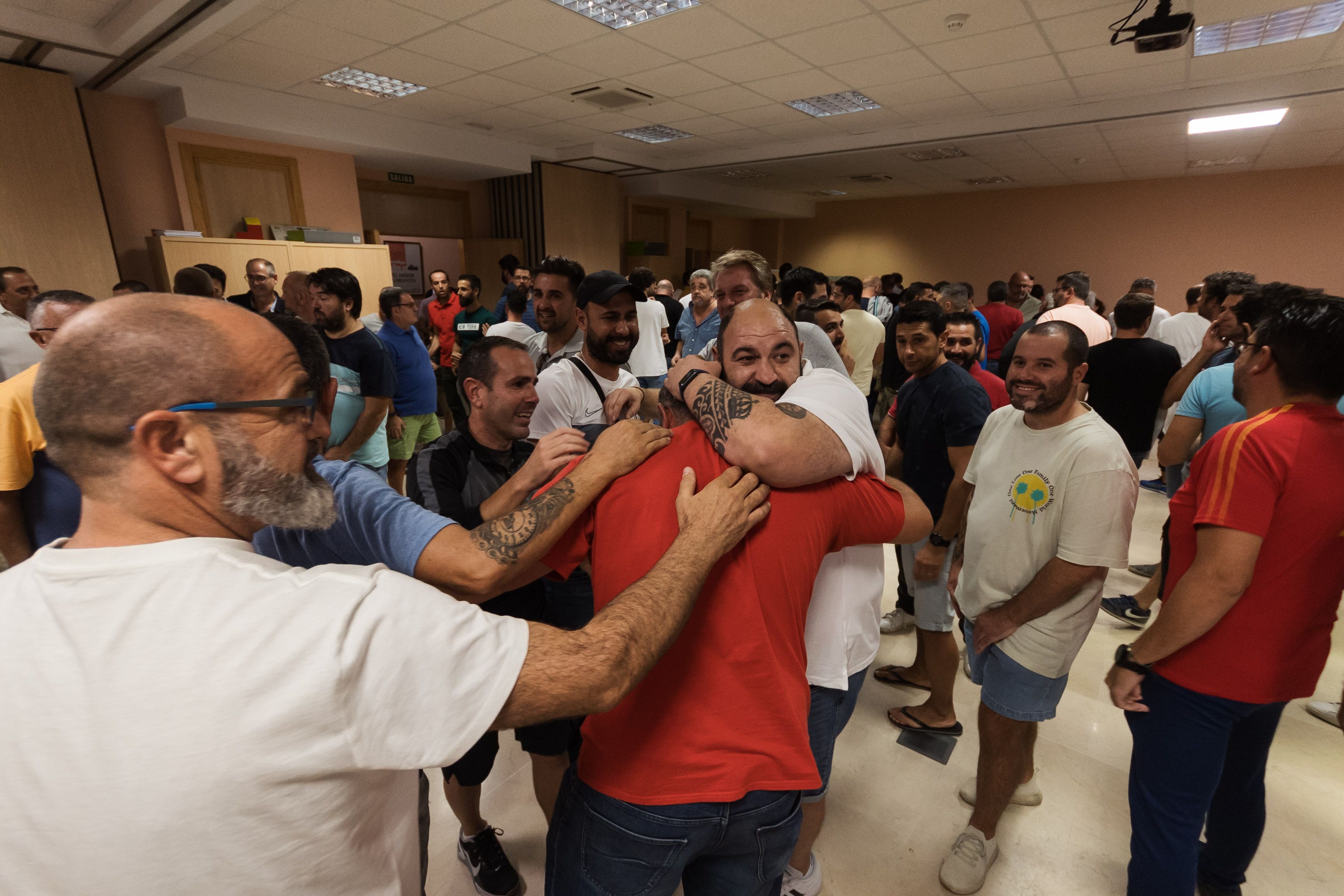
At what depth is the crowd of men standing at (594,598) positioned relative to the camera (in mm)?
591

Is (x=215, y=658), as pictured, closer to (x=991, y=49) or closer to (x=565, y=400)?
(x=565, y=400)

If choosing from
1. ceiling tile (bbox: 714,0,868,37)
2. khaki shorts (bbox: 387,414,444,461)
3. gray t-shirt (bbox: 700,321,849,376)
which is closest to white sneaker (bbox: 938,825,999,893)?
gray t-shirt (bbox: 700,321,849,376)

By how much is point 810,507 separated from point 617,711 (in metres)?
0.47

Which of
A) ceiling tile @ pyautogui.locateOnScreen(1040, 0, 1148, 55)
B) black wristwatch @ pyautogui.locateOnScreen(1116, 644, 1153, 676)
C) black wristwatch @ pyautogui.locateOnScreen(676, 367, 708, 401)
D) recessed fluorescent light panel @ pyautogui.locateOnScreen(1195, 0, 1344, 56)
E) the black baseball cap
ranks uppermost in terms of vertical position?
recessed fluorescent light panel @ pyautogui.locateOnScreen(1195, 0, 1344, 56)

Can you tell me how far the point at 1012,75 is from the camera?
5234 mm

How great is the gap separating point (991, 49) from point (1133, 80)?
1.79 meters

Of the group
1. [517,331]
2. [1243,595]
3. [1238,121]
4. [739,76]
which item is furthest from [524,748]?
[1238,121]

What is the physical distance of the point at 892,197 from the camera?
12.6m

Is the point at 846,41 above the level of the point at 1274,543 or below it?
above

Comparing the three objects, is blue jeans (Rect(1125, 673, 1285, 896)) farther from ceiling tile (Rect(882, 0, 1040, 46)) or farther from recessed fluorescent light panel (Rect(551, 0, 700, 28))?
recessed fluorescent light panel (Rect(551, 0, 700, 28))

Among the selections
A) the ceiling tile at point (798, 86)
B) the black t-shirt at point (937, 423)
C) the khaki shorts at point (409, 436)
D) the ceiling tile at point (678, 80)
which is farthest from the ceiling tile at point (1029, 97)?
the khaki shorts at point (409, 436)

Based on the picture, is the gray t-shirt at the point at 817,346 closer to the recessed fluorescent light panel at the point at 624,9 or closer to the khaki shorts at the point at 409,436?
the khaki shorts at the point at 409,436

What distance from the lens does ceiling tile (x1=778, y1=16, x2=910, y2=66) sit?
425 cm

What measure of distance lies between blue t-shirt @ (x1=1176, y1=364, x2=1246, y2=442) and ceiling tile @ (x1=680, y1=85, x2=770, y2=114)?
15.4 feet
